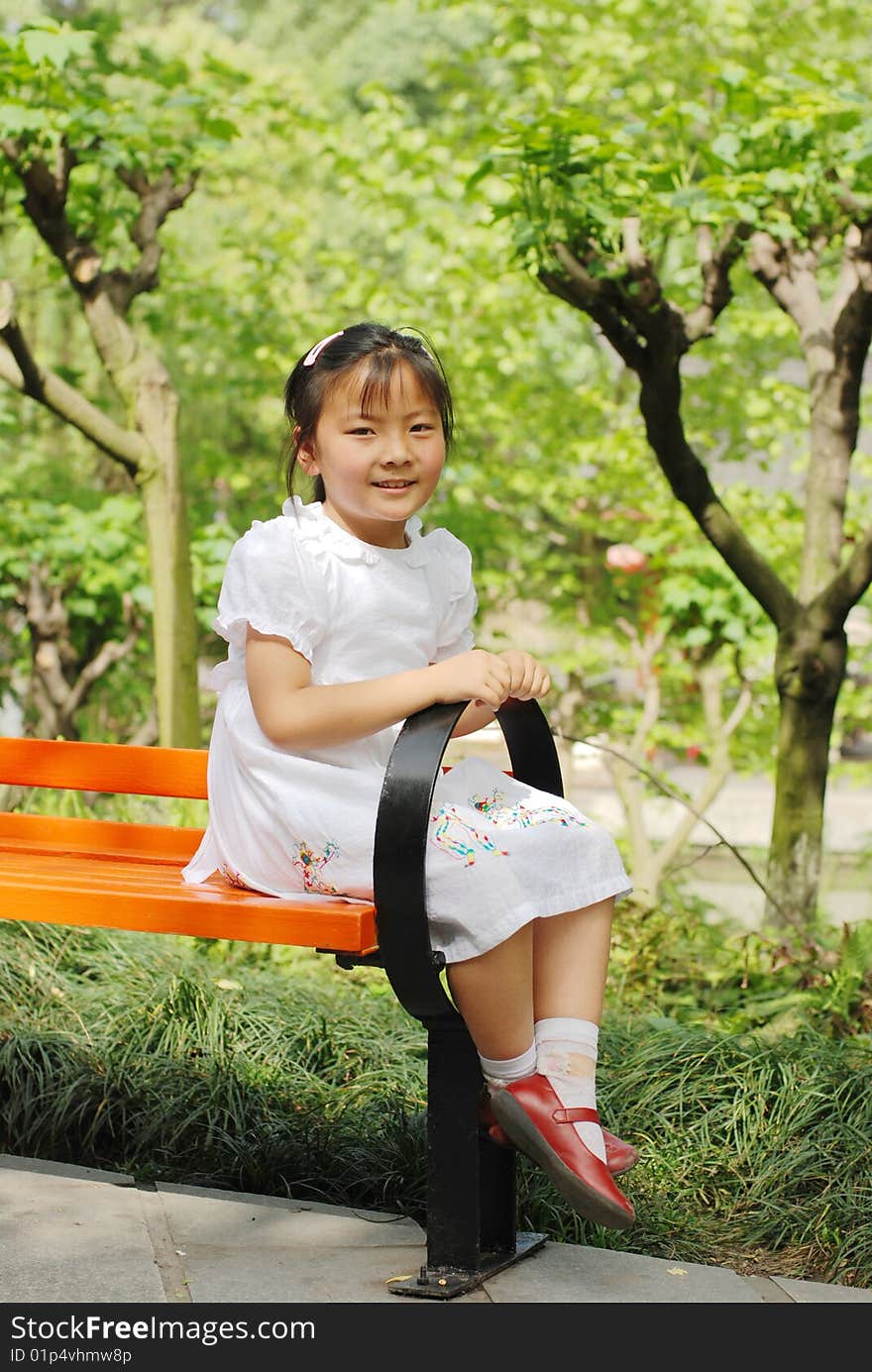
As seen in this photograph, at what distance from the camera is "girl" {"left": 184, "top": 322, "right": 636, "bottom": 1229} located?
2.25m

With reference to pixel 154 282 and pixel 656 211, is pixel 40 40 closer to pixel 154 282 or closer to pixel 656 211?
pixel 154 282


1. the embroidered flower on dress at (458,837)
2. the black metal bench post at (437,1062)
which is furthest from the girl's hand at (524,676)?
the embroidered flower on dress at (458,837)

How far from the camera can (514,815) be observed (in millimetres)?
2418

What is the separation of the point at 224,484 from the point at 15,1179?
6.52 meters

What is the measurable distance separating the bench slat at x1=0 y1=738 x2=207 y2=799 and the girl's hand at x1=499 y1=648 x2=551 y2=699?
96 centimetres

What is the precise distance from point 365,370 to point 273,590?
0.40 meters

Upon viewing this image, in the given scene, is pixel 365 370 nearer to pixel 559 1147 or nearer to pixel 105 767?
pixel 105 767

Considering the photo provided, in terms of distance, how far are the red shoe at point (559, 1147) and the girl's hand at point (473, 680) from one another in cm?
56

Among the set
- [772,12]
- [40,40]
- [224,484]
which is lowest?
[224,484]

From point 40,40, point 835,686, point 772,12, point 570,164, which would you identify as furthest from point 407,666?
point 772,12

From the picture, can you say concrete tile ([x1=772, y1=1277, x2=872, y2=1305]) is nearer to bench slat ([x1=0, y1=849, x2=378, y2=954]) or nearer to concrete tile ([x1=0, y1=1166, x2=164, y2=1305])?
bench slat ([x1=0, y1=849, x2=378, y2=954])

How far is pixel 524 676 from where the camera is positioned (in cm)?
236

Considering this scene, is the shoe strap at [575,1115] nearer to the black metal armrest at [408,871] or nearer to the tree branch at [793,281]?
the black metal armrest at [408,871]

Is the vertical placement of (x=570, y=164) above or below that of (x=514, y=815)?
above
